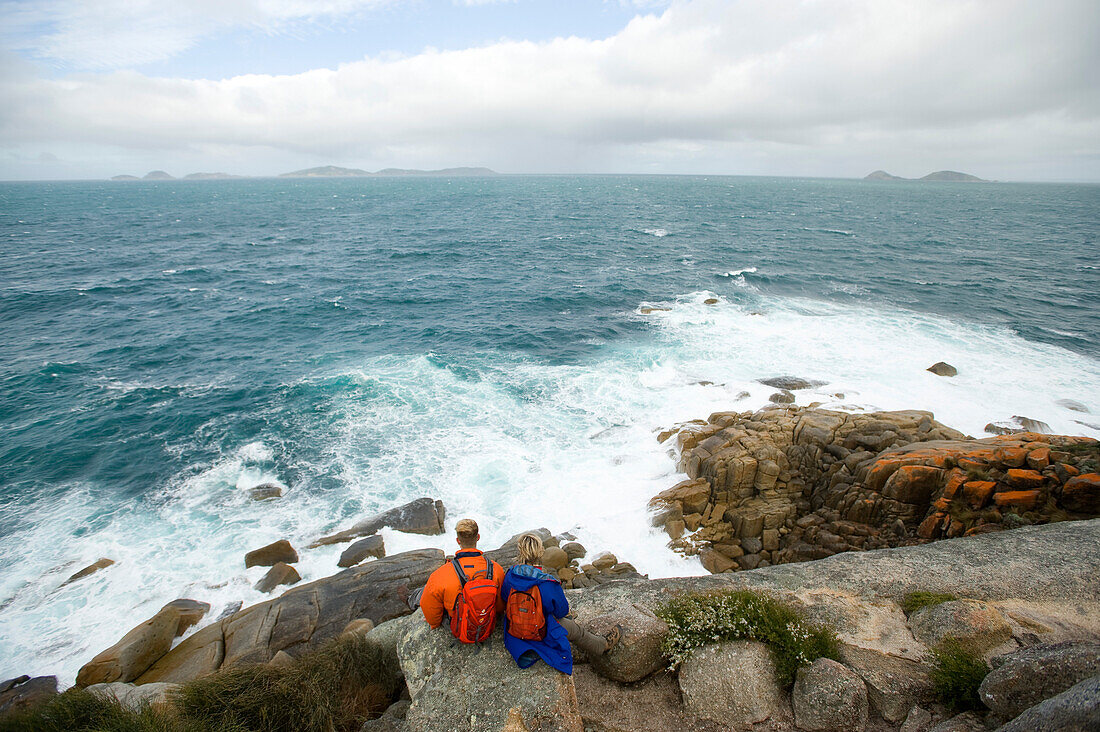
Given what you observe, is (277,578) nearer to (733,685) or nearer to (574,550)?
(574,550)

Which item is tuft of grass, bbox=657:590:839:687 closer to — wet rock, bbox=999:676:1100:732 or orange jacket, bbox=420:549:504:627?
wet rock, bbox=999:676:1100:732

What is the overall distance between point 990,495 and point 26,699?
22153 millimetres

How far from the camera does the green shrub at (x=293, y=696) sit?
6629 millimetres

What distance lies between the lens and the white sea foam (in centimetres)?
1409

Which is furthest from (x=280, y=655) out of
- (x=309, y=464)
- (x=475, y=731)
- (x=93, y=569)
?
(x=309, y=464)

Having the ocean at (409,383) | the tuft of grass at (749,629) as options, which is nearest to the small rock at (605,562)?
the ocean at (409,383)

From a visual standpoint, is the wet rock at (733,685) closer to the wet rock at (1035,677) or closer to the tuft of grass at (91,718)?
the wet rock at (1035,677)

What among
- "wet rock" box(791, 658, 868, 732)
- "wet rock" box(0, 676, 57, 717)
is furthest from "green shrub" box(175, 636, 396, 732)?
"wet rock" box(0, 676, 57, 717)

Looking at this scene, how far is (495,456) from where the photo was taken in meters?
19.9

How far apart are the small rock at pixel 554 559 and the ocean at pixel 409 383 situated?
1790mm

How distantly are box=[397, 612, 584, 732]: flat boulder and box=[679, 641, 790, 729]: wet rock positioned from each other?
67.5 inches

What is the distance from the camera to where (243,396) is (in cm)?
2459

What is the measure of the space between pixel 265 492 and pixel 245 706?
41.9 feet

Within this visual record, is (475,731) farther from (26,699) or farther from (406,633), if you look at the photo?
(26,699)
